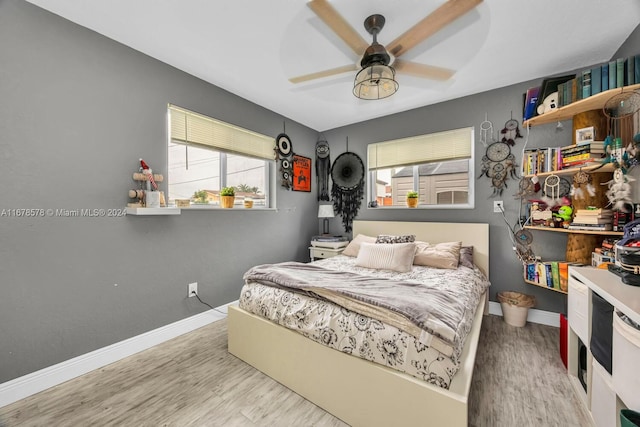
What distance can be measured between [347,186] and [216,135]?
78.9 inches

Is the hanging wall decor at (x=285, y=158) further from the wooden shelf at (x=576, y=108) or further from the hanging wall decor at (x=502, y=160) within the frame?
the wooden shelf at (x=576, y=108)

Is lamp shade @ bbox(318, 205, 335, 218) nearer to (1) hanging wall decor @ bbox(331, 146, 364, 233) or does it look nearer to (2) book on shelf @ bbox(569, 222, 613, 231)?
(1) hanging wall decor @ bbox(331, 146, 364, 233)

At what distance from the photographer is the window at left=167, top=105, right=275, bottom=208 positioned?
2.50 m

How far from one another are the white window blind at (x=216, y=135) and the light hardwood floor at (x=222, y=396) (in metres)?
1.97

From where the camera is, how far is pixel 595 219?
6.61 ft

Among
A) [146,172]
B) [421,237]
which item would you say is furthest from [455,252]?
[146,172]

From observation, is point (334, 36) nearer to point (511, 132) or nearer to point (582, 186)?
point (511, 132)

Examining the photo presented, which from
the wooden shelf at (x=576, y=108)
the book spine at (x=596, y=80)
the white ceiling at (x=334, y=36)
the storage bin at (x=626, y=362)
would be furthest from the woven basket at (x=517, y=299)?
the white ceiling at (x=334, y=36)

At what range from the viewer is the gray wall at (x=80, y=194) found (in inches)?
64.4

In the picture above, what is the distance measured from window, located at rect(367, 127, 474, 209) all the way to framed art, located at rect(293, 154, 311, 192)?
95 cm

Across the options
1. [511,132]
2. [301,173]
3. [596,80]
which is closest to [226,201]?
[301,173]

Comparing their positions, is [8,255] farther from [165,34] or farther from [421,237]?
[421,237]

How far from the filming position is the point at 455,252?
2.68 m

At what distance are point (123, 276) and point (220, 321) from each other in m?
1.07
